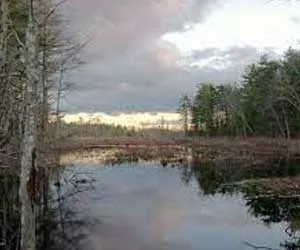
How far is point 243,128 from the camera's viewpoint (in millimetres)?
75188

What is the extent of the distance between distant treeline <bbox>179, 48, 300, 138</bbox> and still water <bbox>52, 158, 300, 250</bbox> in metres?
27.6

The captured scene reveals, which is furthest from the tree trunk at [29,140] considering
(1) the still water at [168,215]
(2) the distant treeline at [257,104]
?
(2) the distant treeline at [257,104]

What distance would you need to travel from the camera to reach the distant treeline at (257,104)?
59.8 meters

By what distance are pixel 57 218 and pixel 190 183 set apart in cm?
1366

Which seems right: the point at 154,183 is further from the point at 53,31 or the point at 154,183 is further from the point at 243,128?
the point at 243,128

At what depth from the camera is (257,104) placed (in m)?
66.3

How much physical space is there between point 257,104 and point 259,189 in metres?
40.3

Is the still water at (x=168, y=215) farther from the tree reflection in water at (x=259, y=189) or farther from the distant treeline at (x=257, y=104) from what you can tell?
the distant treeline at (x=257, y=104)

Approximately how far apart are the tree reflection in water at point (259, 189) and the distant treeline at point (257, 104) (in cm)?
1685

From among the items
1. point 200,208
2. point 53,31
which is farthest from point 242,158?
point 53,31

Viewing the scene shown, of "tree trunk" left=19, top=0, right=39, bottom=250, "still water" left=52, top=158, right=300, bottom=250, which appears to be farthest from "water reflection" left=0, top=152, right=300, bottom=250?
"tree trunk" left=19, top=0, right=39, bottom=250

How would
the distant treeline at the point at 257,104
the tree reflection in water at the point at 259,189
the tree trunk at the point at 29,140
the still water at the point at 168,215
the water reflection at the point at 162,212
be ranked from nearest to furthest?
the tree trunk at the point at 29,140 → the water reflection at the point at 162,212 → the still water at the point at 168,215 → the tree reflection in water at the point at 259,189 → the distant treeline at the point at 257,104

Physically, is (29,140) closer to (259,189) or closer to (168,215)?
(168,215)

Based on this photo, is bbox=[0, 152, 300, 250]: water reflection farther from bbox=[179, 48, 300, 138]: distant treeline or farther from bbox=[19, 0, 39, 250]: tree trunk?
bbox=[179, 48, 300, 138]: distant treeline
